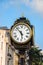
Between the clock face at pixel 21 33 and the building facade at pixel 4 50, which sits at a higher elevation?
the clock face at pixel 21 33

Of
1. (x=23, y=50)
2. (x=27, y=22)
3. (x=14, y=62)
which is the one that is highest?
(x=27, y=22)

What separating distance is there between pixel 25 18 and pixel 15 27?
340mm

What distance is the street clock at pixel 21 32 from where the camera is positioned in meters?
10.3

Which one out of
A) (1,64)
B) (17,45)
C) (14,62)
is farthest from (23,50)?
(14,62)

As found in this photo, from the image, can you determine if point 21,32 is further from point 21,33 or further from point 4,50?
point 4,50

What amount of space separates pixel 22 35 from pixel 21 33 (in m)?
0.07

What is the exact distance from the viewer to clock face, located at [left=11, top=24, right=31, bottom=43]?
10289 mm

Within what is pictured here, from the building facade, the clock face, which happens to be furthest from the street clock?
the building facade

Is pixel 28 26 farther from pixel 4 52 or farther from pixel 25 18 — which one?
pixel 4 52

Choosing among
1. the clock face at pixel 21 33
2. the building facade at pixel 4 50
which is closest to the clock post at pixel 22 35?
the clock face at pixel 21 33

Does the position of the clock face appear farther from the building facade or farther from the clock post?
the building facade

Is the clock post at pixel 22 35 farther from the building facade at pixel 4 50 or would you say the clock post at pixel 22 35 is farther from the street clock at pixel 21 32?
the building facade at pixel 4 50

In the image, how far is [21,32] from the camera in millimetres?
10312

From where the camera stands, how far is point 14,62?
188 feet
